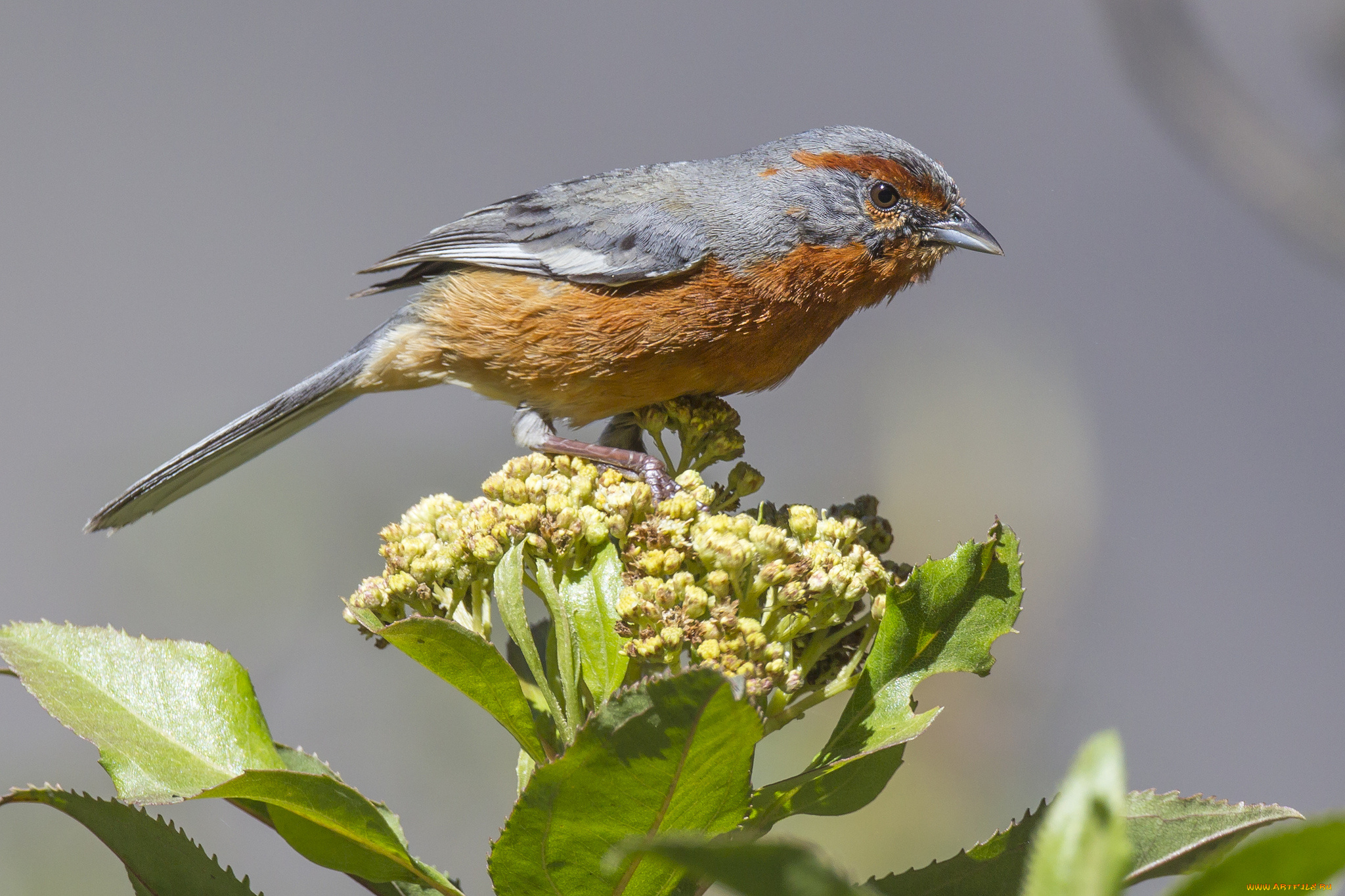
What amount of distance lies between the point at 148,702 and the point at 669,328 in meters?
1.67

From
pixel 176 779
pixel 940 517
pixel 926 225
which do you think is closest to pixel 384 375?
pixel 926 225

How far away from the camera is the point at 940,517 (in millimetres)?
5141

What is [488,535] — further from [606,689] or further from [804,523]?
[804,523]

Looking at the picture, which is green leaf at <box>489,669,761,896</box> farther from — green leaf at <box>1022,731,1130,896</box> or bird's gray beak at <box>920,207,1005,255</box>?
bird's gray beak at <box>920,207,1005,255</box>

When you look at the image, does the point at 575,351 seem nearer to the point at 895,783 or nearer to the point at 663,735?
the point at 663,735

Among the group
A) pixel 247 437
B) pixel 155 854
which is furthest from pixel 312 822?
pixel 247 437

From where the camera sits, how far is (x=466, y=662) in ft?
4.92

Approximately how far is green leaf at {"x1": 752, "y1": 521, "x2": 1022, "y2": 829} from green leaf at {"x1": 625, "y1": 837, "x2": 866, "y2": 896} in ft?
2.51

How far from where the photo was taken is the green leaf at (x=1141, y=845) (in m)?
1.54

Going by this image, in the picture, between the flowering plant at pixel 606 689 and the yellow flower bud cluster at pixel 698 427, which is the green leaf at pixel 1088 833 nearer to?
the flowering plant at pixel 606 689

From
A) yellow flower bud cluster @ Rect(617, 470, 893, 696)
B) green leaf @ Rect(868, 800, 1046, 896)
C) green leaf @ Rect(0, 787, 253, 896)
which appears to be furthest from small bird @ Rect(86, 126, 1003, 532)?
green leaf @ Rect(0, 787, 253, 896)

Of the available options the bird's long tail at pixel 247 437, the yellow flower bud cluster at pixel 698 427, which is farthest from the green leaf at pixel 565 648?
the bird's long tail at pixel 247 437

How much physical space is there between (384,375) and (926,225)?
180 centimetres

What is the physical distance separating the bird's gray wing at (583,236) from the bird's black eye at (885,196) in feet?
1.69
